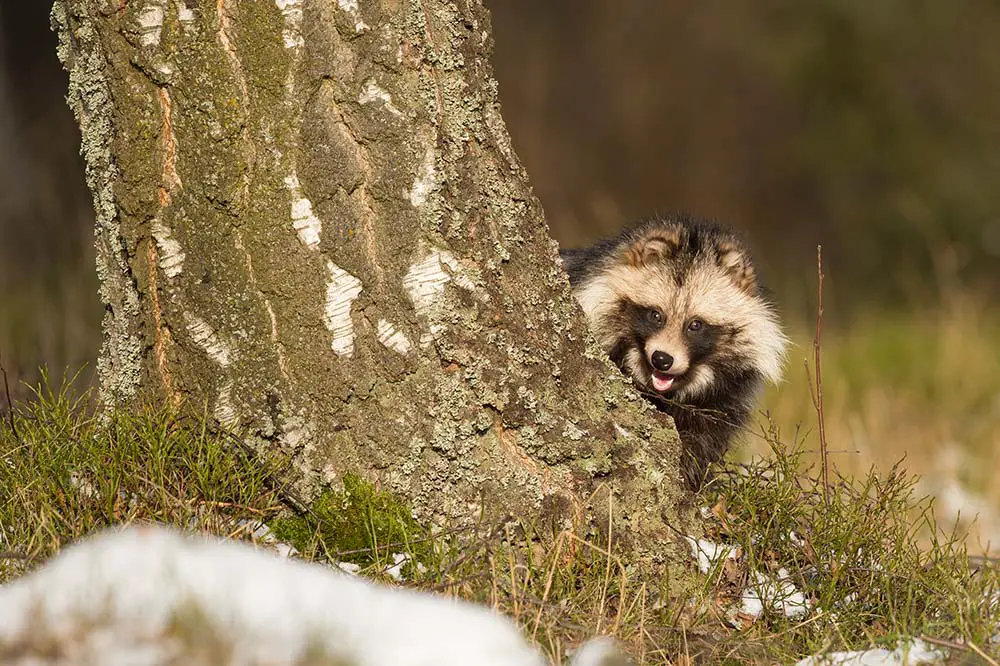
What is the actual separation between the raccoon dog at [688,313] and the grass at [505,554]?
4.28 feet

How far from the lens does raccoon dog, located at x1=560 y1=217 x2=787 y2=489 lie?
179 inches

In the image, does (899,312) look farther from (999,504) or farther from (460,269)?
(460,269)

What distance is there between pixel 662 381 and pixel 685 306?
0.36m

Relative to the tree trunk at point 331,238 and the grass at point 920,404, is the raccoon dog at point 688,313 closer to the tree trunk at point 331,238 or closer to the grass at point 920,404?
the grass at point 920,404

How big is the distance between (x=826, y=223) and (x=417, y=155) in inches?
515

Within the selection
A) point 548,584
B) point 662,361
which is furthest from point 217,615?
point 662,361

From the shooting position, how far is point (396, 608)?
2.41m

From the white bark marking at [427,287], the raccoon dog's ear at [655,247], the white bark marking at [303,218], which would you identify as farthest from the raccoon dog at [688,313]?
the white bark marking at [303,218]

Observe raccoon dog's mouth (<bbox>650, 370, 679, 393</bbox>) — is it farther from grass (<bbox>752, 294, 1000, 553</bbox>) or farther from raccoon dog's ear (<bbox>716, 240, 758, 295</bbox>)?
grass (<bbox>752, 294, 1000, 553</bbox>)

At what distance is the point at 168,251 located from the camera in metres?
3.09

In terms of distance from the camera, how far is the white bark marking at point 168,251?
309cm

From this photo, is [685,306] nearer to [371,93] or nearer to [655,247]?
[655,247]

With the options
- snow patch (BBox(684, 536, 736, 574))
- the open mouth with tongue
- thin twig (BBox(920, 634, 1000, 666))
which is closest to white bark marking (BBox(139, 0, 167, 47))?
snow patch (BBox(684, 536, 736, 574))

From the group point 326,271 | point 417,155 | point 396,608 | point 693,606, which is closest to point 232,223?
point 326,271
